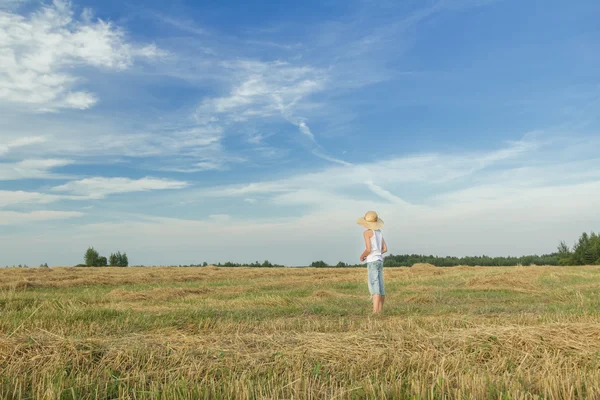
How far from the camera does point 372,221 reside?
32.9 feet

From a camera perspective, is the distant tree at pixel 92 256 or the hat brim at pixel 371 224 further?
the distant tree at pixel 92 256

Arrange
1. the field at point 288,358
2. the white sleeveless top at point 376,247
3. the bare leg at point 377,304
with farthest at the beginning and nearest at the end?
the white sleeveless top at point 376,247, the bare leg at point 377,304, the field at point 288,358

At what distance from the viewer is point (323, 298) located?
43.2ft

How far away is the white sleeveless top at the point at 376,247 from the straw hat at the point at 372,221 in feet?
0.40

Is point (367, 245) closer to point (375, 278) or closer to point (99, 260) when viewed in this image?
point (375, 278)

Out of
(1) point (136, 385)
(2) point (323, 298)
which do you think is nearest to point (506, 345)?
(1) point (136, 385)

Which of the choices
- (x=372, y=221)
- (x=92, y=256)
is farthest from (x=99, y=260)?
(x=372, y=221)

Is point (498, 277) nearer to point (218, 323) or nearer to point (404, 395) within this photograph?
point (218, 323)

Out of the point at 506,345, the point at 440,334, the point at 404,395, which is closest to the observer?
the point at 404,395

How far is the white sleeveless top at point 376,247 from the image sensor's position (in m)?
9.76

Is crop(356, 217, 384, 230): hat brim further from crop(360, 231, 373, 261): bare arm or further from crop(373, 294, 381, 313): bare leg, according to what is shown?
crop(373, 294, 381, 313): bare leg

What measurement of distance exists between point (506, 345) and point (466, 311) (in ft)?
15.1

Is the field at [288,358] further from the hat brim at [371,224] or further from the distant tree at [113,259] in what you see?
the distant tree at [113,259]

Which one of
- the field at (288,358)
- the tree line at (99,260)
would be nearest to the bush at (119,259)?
the tree line at (99,260)
